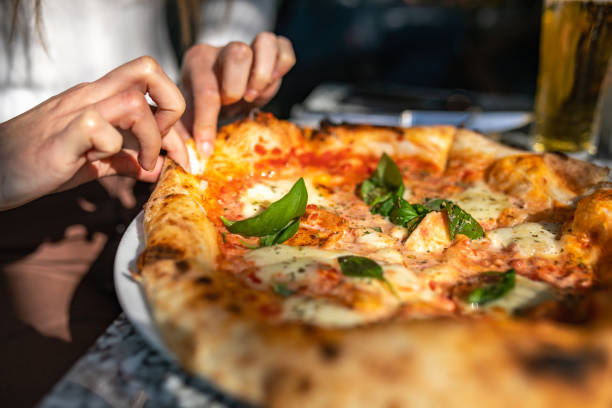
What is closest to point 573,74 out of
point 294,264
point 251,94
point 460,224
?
point 460,224

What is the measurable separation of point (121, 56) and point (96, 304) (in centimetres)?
112

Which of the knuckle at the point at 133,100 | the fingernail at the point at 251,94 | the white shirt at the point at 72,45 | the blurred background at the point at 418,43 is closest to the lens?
the knuckle at the point at 133,100

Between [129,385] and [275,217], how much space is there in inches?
18.6

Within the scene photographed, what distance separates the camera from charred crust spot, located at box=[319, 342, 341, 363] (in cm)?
63

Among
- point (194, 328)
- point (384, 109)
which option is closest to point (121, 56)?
point (384, 109)

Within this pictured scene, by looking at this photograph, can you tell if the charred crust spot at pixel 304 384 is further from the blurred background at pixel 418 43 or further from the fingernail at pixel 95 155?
the blurred background at pixel 418 43

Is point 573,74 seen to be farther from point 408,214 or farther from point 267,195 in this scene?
point 267,195

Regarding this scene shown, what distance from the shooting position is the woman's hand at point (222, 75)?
4.48 ft

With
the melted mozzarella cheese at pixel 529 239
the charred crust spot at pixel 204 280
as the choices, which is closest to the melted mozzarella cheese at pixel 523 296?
the melted mozzarella cheese at pixel 529 239

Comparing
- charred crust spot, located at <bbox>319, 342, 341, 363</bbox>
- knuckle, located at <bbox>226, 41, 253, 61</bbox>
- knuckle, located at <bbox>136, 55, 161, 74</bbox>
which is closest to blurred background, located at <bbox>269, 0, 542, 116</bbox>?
knuckle, located at <bbox>226, 41, 253, 61</bbox>

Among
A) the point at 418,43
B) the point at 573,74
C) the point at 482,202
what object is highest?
the point at 573,74

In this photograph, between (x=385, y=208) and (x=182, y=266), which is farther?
(x=385, y=208)

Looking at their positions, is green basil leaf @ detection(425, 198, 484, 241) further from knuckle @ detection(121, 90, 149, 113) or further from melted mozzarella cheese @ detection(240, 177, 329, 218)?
knuckle @ detection(121, 90, 149, 113)

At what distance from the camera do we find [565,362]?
623 mm
